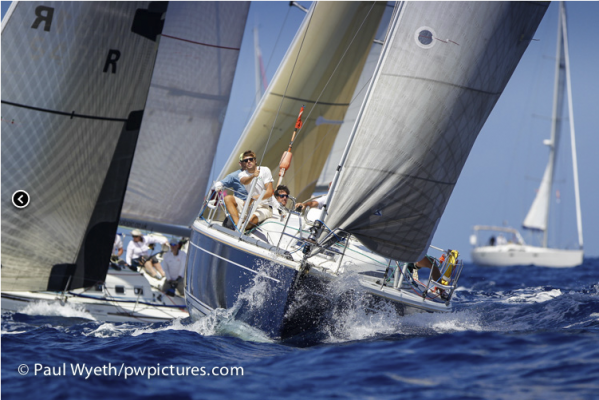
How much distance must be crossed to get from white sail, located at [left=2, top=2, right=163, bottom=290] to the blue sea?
5.00ft

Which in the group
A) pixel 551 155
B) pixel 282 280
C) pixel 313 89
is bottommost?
pixel 282 280

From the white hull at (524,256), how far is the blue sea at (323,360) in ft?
89.7

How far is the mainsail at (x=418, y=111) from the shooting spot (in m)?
6.96

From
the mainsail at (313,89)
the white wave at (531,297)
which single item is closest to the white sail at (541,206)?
the white wave at (531,297)

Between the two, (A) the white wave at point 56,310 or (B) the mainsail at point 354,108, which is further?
(B) the mainsail at point 354,108

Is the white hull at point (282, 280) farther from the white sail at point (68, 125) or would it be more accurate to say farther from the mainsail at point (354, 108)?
the mainsail at point (354, 108)

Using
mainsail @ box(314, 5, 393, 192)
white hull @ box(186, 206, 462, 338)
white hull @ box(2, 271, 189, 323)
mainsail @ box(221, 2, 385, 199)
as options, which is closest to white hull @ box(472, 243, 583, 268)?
mainsail @ box(314, 5, 393, 192)

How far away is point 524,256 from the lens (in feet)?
120

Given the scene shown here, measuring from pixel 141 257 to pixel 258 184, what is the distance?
457 cm

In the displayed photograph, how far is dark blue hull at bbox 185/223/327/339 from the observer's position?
6.84 meters

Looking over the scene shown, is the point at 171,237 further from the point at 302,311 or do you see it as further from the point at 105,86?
the point at 302,311

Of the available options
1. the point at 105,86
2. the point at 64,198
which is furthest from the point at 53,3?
the point at 64,198

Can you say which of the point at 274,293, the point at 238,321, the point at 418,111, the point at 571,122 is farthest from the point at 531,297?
the point at 571,122

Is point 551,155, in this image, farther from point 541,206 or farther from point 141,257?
point 141,257
